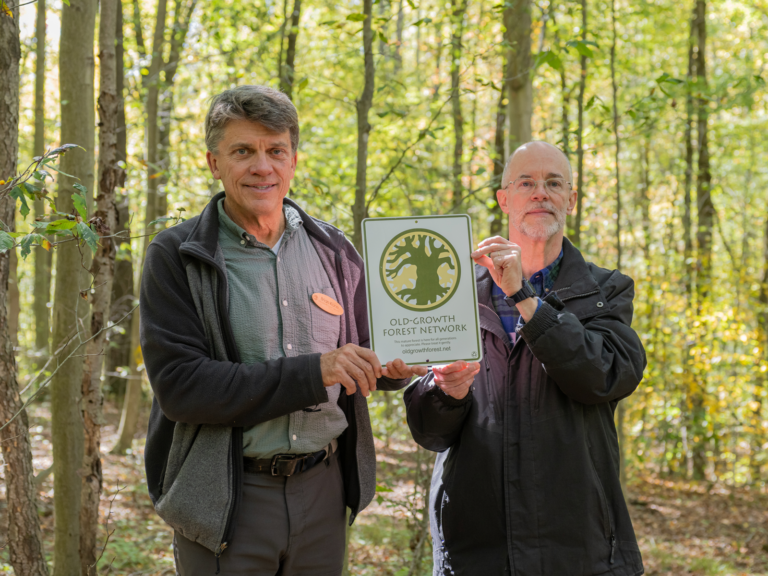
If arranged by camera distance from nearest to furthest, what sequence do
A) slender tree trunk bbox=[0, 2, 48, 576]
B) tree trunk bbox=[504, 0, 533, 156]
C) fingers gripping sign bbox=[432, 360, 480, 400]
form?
fingers gripping sign bbox=[432, 360, 480, 400]
slender tree trunk bbox=[0, 2, 48, 576]
tree trunk bbox=[504, 0, 533, 156]

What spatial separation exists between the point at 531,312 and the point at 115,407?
12.0 meters

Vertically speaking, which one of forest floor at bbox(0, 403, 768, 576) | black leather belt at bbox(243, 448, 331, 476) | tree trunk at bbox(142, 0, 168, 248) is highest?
tree trunk at bbox(142, 0, 168, 248)

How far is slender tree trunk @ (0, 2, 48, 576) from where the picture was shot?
3.02m

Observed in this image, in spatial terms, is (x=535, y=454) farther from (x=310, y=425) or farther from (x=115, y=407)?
(x=115, y=407)

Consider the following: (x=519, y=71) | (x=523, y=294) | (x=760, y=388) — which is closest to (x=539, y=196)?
(x=523, y=294)

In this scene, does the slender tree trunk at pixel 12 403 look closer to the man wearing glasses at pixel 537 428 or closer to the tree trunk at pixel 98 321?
the tree trunk at pixel 98 321

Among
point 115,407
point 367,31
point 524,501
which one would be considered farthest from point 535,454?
point 115,407

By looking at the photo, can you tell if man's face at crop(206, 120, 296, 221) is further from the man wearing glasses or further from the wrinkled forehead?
the wrinkled forehead

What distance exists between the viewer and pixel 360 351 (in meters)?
2.15

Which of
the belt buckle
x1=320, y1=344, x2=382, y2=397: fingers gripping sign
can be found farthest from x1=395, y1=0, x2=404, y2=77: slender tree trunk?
the belt buckle

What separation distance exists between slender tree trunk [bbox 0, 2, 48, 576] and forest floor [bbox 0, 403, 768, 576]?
1324 mm

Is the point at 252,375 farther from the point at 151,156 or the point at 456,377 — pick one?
the point at 151,156

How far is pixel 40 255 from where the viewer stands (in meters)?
10.4

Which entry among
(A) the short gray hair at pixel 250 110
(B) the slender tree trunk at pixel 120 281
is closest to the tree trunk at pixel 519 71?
(A) the short gray hair at pixel 250 110
